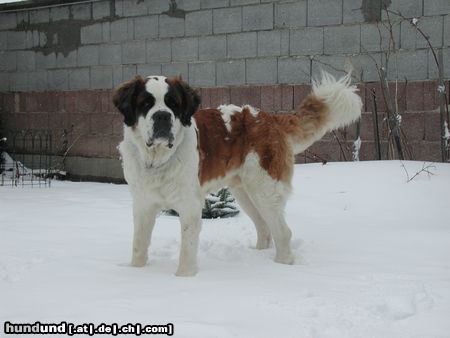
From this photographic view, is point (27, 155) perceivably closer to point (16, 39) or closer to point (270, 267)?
point (16, 39)

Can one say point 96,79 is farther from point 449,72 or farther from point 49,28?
point 449,72

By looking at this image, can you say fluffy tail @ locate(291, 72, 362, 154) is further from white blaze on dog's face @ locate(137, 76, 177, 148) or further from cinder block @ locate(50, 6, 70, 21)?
cinder block @ locate(50, 6, 70, 21)

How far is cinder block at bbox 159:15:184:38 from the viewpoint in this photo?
8.80 meters

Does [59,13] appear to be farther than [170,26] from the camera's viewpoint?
Yes

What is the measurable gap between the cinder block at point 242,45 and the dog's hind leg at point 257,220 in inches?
145

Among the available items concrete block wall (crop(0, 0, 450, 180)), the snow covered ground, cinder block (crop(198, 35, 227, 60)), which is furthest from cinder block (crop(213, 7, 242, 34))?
the snow covered ground

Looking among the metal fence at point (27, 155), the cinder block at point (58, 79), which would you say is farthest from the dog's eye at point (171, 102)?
the cinder block at point (58, 79)

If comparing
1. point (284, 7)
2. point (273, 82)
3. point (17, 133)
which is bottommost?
point (17, 133)

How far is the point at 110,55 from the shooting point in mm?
9555

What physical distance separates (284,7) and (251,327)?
5.87 meters

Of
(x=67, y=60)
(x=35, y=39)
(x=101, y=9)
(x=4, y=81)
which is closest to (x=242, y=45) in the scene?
(x=101, y=9)

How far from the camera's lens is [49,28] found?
33.3 ft

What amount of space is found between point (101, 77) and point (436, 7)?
206 inches

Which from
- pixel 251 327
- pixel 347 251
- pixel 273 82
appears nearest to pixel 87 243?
pixel 347 251
